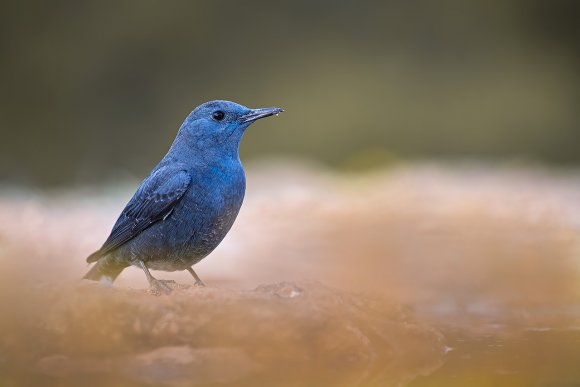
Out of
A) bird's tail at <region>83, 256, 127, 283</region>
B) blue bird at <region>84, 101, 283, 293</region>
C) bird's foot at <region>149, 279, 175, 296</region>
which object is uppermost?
blue bird at <region>84, 101, 283, 293</region>

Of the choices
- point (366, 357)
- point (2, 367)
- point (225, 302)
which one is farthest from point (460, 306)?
point (2, 367)

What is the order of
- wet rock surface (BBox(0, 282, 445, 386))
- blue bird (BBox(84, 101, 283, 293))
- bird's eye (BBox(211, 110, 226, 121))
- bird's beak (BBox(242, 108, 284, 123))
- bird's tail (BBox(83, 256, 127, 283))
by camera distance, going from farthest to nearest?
bird's tail (BBox(83, 256, 127, 283)) < bird's eye (BBox(211, 110, 226, 121)) < bird's beak (BBox(242, 108, 284, 123)) < blue bird (BBox(84, 101, 283, 293)) < wet rock surface (BBox(0, 282, 445, 386))

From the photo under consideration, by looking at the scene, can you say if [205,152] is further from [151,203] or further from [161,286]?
[161,286]

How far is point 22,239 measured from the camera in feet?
16.2

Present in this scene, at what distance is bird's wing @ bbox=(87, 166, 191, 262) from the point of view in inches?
146

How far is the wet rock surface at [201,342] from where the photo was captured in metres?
2.56

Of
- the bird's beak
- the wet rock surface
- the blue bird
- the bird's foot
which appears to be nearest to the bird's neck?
the blue bird

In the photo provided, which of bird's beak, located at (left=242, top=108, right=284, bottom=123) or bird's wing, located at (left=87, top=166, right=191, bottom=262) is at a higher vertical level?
bird's beak, located at (left=242, top=108, right=284, bottom=123)

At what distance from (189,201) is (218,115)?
48 centimetres

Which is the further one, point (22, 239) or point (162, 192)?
point (22, 239)

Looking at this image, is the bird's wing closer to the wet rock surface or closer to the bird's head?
the bird's head

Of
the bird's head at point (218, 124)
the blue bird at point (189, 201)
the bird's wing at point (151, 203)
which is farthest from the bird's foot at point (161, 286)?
the bird's head at point (218, 124)

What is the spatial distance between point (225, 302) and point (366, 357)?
1.69 ft

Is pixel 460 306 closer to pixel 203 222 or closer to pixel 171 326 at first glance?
pixel 203 222
